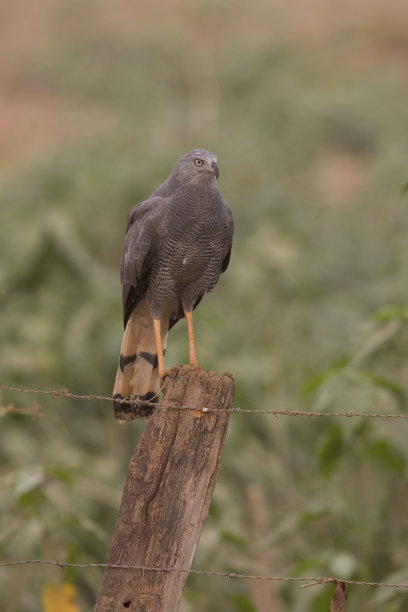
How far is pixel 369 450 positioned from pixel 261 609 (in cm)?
217

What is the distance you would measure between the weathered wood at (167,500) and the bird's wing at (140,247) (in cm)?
Result: 149

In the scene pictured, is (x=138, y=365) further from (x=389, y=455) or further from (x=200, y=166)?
(x=389, y=455)

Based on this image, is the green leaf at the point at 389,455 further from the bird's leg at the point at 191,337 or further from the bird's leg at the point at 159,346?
the bird's leg at the point at 159,346

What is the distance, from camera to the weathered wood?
4.25 meters

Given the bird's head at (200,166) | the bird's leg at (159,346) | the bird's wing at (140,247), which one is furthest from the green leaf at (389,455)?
the bird's head at (200,166)

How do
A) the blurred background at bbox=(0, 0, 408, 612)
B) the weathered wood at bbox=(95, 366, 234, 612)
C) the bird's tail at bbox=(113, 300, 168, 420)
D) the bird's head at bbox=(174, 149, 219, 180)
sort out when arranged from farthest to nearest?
1. the blurred background at bbox=(0, 0, 408, 612)
2. the bird's head at bbox=(174, 149, 219, 180)
3. the bird's tail at bbox=(113, 300, 168, 420)
4. the weathered wood at bbox=(95, 366, 234, 612)

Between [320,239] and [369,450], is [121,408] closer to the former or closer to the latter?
[369,450]

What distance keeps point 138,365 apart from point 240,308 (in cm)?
660

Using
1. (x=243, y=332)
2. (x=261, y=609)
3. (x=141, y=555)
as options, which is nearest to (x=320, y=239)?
(x=243, y=332)

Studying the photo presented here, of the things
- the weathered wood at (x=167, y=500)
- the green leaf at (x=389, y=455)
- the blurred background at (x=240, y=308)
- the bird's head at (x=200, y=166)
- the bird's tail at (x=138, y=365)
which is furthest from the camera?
the blurred background at (x=240, y=308)

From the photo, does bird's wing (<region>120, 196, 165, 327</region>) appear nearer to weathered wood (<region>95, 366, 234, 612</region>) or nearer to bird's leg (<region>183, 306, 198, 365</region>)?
bird's leg (<region>183, 306, 198, 365</region>)

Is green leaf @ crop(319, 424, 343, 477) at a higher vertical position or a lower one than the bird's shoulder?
lower

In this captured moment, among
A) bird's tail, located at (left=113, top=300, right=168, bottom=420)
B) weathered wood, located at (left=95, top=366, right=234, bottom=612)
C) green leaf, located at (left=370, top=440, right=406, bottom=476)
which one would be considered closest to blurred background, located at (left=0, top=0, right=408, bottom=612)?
green leaf, located at (left=370, top=440, right=406, bottom=476)

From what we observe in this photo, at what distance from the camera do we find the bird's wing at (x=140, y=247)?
5.80m
